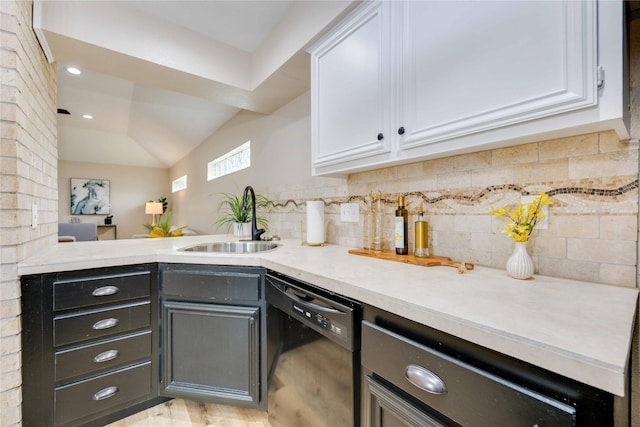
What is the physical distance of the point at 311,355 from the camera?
1062 millimetres


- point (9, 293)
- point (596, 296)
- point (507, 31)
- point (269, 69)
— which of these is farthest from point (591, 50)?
point (9, 293)

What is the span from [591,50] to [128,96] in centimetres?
504

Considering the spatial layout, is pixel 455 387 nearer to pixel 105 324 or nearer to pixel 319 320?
pixel 319 320

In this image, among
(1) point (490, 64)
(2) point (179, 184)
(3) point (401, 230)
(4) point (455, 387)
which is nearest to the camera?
(4) point (455, 387)

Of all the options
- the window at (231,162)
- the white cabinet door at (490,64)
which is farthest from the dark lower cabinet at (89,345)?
the window at (231,162)

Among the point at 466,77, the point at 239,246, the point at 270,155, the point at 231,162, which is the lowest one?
the point at 239,246

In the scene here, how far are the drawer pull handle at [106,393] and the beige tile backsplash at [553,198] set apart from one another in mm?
1601

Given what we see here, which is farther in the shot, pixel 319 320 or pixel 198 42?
pixel 198 42

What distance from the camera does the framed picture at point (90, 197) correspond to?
674 cm

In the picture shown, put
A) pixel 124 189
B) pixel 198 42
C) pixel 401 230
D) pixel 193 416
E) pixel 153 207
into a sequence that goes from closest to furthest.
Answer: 1. pixel 401 230
2. pixel 193 416
3. pixel 198 42
4. pixel 153 207
5. pixel 124 189

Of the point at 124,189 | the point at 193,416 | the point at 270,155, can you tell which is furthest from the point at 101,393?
the point at 124,189

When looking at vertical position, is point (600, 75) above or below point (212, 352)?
above

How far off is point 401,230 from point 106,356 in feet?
5.23

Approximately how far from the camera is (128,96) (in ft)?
13.4
